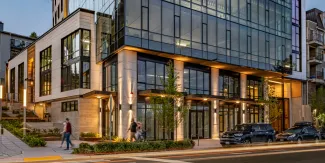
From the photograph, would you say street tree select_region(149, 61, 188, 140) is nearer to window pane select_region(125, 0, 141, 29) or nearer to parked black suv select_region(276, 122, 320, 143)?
window pane select_region(125, 0, 141, 29)

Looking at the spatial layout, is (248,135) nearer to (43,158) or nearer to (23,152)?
Result: (43,158)

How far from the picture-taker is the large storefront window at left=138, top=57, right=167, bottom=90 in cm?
2886

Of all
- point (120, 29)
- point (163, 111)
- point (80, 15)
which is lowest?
point (163, 111)

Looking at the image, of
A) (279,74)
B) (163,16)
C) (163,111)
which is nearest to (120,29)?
(163,16)

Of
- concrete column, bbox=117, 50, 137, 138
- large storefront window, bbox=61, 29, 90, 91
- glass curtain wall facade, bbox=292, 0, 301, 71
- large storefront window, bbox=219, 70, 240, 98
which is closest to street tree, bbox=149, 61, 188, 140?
concrete column, bbox=117, 50, 137, 138

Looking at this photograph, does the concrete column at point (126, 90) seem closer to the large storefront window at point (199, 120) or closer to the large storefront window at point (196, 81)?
the large storefront window at point (196, 81)

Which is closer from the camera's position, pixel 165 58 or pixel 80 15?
pixel 165 58

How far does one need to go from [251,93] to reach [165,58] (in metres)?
14.0

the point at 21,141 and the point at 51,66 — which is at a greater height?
the point at 51,66

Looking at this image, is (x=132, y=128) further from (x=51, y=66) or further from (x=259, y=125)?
(x=51, y=66)

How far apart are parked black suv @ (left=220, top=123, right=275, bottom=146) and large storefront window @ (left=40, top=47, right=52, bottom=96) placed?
2194cm

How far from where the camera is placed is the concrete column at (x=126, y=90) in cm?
2752

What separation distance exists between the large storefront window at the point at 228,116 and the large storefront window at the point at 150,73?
29.3 feet

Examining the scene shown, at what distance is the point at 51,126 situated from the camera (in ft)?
115
